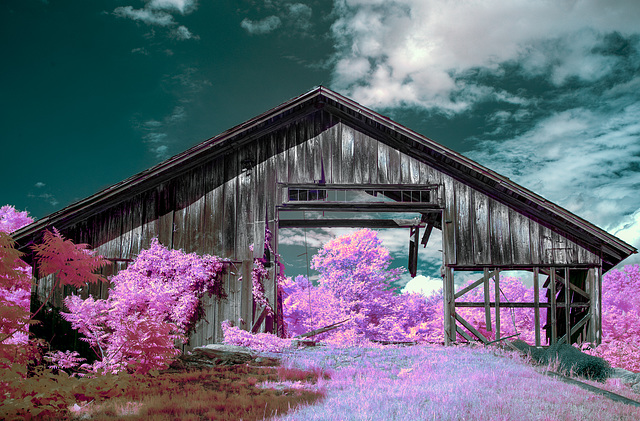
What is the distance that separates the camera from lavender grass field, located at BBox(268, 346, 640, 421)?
23.7 feet

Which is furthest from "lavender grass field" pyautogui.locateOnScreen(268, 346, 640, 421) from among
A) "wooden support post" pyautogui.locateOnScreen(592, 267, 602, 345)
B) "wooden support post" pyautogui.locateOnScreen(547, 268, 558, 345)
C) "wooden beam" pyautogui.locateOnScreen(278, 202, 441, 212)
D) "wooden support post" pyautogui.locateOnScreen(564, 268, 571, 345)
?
"wooden support post" pyautogui.locateOnScreen(592, 267, 602, 345)

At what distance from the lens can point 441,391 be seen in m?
8.36

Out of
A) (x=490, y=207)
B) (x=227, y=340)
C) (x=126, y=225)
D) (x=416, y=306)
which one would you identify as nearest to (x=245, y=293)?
(x=227, y=340)

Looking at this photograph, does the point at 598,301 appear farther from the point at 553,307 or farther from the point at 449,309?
the point at 449,309

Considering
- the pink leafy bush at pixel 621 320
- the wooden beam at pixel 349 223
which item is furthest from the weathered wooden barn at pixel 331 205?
the wooden beam at pixel 349 223

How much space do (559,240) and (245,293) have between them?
1065cm

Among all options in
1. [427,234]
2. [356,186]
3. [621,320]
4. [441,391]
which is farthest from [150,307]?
[621,320]

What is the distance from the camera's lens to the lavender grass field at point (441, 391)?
7223 mm

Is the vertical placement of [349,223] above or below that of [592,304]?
above

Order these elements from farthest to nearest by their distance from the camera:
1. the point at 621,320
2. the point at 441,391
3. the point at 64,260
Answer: the point at 621,320, the point at 64,260, the point at 441,391

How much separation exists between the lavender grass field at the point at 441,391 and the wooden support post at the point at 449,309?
3022 mm

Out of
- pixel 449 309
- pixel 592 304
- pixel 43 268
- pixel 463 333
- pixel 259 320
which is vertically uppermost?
pixel 43 268

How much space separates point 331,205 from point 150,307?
6.41 m

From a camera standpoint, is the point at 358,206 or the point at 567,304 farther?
the point at 567,304
